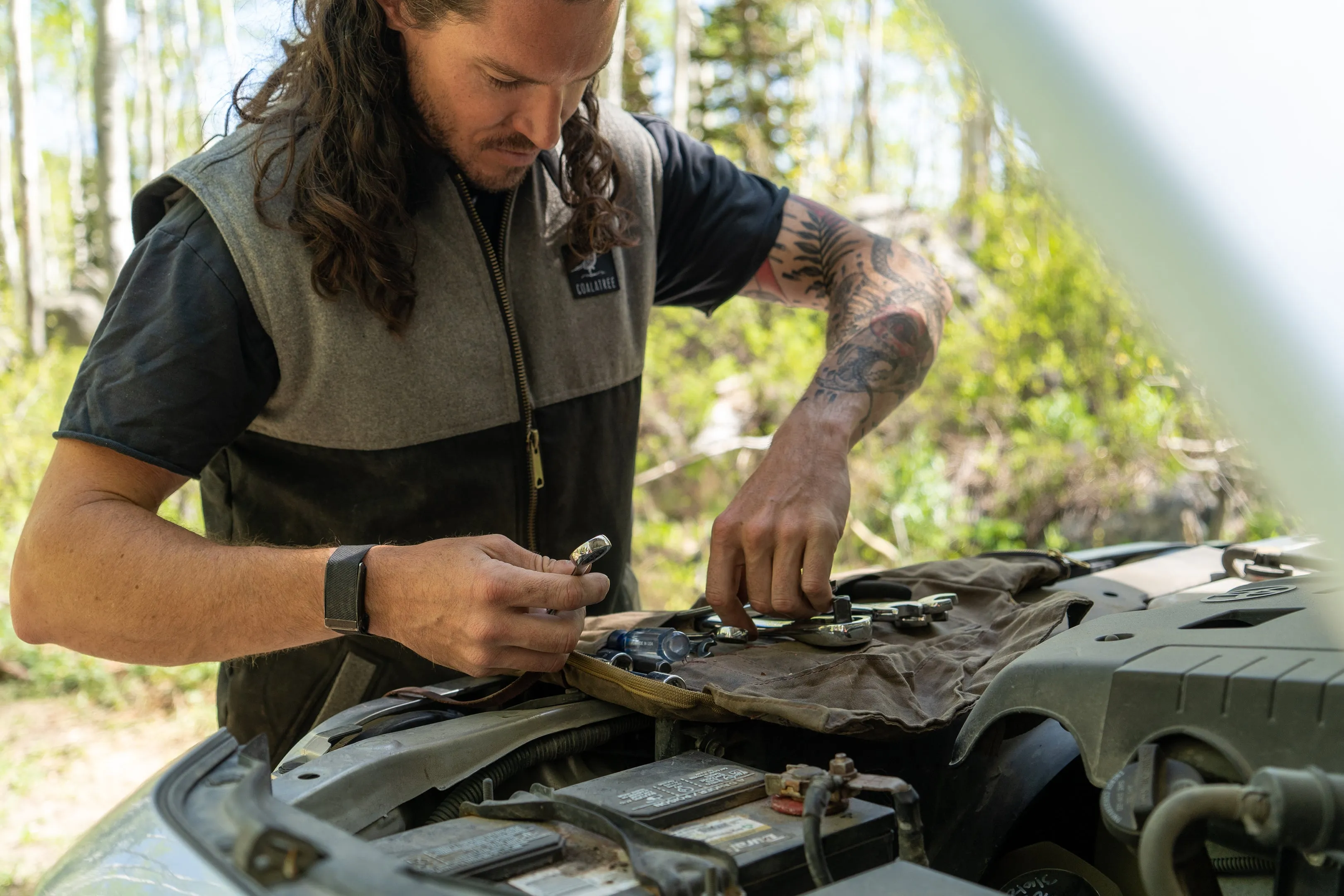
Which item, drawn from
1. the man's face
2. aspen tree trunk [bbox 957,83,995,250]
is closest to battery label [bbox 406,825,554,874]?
the man's face

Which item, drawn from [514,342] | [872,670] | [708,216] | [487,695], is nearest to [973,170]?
[708,216]

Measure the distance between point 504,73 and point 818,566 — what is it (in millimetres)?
1015

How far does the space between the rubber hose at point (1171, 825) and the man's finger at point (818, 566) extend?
919 mm

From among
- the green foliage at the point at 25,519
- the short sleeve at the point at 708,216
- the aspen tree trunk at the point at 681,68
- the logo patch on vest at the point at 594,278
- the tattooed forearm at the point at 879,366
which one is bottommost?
the green foliage at the point at 25,519

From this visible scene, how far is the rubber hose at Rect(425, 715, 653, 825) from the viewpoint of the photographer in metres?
1.43

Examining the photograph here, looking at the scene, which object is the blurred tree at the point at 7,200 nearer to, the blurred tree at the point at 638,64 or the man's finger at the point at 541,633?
the blurred tree at the point at 638,64

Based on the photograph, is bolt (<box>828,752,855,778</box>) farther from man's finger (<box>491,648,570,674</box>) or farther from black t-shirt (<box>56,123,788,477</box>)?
black t-shirt (<box>56,123,788,477</box>)

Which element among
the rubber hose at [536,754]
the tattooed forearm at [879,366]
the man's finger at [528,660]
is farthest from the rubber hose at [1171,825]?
the tattooed forearm at [879,366]

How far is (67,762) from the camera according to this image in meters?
6.22

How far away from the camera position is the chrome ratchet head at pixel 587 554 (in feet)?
5.30

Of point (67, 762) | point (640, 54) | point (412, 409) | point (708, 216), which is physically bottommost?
point (67, 762)

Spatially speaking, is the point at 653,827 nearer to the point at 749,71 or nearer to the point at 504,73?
the point at 504,73

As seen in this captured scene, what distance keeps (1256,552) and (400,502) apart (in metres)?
1.68

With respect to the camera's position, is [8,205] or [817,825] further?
[8,205]
